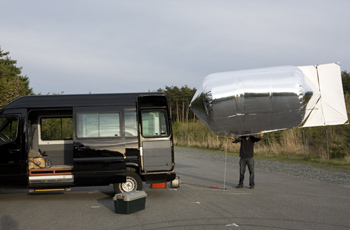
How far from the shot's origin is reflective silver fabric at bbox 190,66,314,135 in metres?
9.66

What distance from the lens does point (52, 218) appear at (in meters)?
8.28

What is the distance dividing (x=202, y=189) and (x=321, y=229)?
5556 mm

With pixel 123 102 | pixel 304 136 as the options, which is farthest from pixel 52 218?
pixel 304 136

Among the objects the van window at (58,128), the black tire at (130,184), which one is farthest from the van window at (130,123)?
the van window at (58,128)

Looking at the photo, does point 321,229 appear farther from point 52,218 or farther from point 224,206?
point 52,218

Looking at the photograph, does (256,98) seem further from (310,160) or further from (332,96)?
(310,160)

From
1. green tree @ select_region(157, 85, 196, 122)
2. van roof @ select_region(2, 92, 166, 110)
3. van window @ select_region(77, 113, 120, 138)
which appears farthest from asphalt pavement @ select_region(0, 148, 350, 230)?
green tree @ select_region(157, 85, 196, 122)

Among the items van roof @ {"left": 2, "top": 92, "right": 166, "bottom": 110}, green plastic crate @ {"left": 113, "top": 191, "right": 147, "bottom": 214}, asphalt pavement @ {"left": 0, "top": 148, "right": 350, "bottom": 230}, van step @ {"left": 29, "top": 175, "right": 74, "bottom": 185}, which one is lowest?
asphalt pavement @ {"left": 0, "top": 148, "right": 350, "bottom": 230}

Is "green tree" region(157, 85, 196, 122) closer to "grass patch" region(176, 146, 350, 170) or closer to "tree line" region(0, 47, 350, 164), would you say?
"tree line" region(0, 47, 350, 164)

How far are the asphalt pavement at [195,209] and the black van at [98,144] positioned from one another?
670mm

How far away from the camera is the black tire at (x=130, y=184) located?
1062 cm

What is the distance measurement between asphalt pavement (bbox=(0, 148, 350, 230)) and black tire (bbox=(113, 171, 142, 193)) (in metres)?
0.44

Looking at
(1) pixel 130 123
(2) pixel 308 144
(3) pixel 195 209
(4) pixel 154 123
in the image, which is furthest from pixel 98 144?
(2) pixel 308 144

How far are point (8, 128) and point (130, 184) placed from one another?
3669 mm
